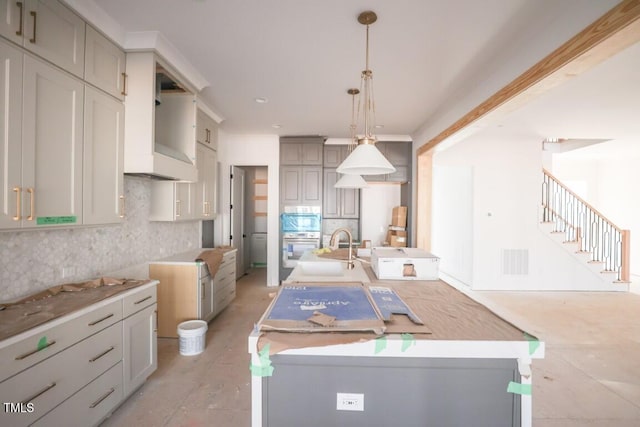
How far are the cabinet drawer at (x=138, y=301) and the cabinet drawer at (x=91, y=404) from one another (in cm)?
36

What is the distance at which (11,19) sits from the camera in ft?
4.92

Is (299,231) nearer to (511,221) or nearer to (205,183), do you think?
(205,183)

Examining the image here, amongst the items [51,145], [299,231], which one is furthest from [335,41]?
[299,231]

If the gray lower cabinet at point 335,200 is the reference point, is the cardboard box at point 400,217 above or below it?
below

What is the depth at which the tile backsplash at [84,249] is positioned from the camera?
1.81 meters

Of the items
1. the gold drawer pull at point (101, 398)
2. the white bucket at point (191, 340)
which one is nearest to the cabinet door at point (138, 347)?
the gold drawer pull at point (101, 398)

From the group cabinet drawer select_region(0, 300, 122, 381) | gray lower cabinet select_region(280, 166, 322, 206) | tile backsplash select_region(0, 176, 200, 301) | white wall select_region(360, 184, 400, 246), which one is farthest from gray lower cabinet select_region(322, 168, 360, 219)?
cabinet drawer select_region(0, 300, 122, 381)

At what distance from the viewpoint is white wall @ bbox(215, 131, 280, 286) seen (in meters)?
5.18

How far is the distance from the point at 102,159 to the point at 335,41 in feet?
6.70

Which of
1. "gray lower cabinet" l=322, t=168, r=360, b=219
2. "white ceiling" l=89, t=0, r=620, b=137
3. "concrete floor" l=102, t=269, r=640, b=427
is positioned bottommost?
"concrete floor" l=102, t=269, r=640, b=427

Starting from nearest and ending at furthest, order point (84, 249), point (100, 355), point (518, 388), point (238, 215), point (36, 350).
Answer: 1. point (518, 388)
2. point (36, 350)
3. point (100, 355)
4. point (84, 249)
5. point (238, 215)

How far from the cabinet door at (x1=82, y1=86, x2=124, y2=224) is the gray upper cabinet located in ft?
9.98

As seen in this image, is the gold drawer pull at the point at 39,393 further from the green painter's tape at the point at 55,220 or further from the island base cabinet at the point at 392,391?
the island base cabinet at the point at 392,391

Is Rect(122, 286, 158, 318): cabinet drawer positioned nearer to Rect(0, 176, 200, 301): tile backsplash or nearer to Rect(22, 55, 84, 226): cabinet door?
Rect(0, 176, 200, 301): tile backsplash
